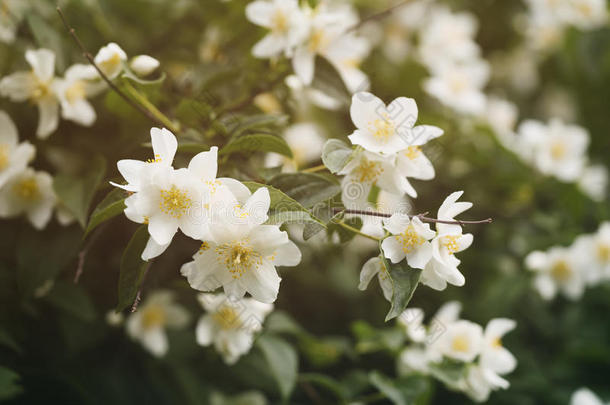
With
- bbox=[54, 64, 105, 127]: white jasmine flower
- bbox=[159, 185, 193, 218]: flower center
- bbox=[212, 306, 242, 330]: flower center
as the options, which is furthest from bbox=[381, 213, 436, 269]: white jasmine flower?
bbox=[54, 64, 105, 127]: white jasmine flower

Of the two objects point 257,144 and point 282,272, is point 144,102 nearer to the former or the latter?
point 257,144

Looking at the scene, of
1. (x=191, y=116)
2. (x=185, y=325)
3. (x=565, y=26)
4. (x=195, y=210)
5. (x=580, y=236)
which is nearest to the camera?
(x=195, y=210)

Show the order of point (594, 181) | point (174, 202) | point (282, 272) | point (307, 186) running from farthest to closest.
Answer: point (594, 181), point (282, 272), point (307, 186), point (174, 202)

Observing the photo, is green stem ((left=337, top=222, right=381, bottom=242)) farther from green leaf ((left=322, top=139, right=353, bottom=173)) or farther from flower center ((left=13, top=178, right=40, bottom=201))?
flower center ((left=13, top=178, right=40, bottom=201))

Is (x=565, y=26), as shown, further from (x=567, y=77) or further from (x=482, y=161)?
(x=482, y=161)

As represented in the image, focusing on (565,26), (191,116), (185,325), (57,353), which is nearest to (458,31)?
(565,26)

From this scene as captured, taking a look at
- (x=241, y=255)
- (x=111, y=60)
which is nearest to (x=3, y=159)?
(x=111, y=60)
